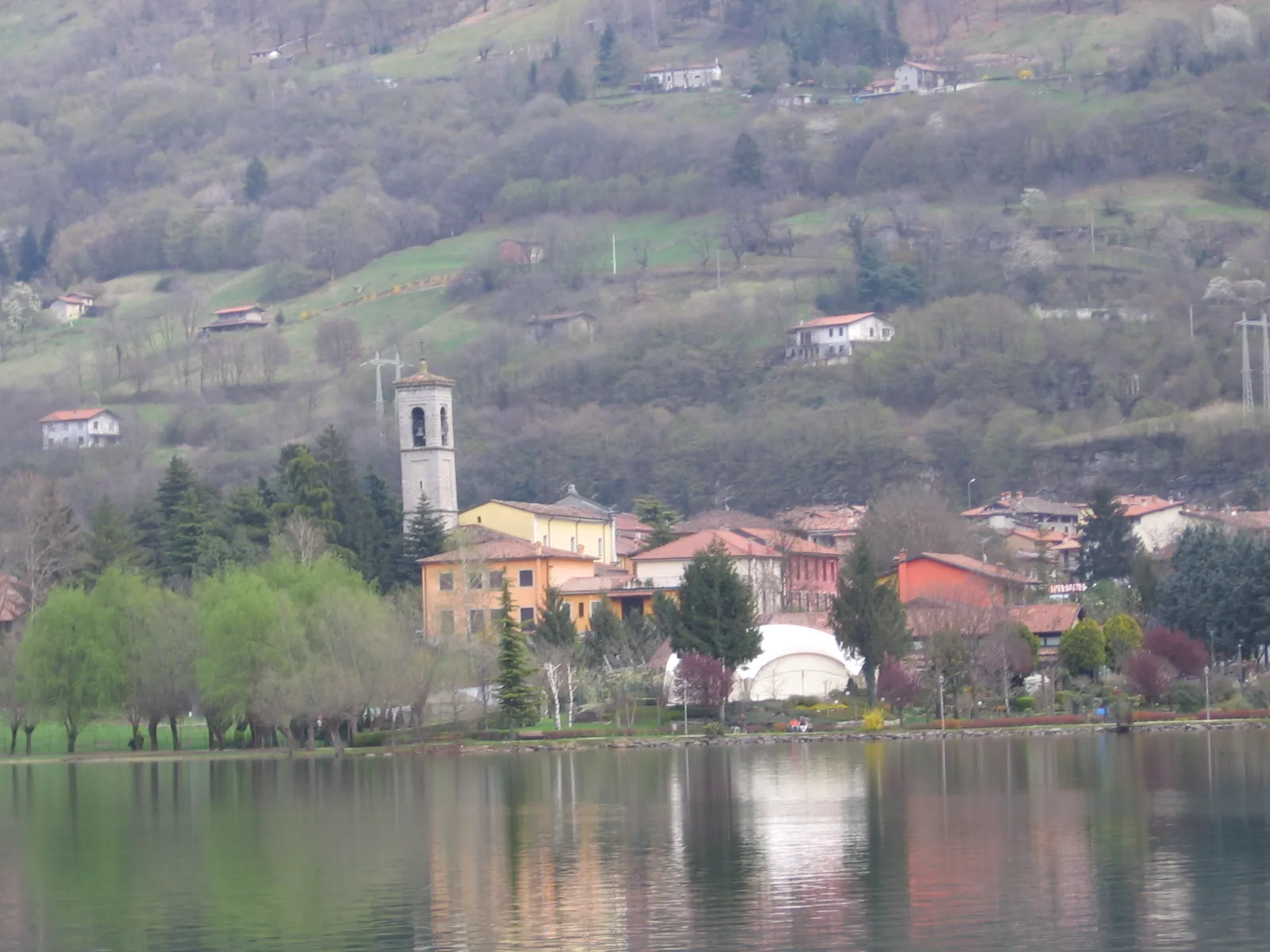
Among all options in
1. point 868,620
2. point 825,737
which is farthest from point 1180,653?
point 825,737

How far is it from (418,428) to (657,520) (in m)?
12.0

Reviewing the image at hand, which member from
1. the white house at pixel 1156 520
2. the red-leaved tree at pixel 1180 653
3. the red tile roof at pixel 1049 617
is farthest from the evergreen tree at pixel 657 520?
the red-leaved tree at pixel 1180 653

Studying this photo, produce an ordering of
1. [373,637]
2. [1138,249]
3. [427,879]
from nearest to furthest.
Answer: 1. [427,879]
2. [373,637]
3. [1138,249]

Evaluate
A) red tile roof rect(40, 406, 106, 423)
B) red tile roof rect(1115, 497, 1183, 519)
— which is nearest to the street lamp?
red tile roof rect(1115, 497, 1183, 519)

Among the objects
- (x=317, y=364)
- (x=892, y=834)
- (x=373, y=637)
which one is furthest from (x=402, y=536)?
(x=317, y=364)

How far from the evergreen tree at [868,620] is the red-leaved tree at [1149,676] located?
719 cm

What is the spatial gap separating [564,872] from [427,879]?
6.58 feet

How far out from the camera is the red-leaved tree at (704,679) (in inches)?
2756

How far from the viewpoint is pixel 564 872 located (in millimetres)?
35031

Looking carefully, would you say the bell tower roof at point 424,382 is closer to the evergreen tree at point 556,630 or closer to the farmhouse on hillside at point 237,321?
the evergreen tree at point 556,630

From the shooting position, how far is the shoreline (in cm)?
6519

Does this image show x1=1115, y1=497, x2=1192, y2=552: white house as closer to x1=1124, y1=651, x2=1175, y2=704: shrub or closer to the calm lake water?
x1=1124, y1=651, x2=1175, y2=704: shrub

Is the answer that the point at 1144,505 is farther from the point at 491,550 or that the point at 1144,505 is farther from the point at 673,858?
the point at 673,858

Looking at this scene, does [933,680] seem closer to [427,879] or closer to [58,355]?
[427,879]
